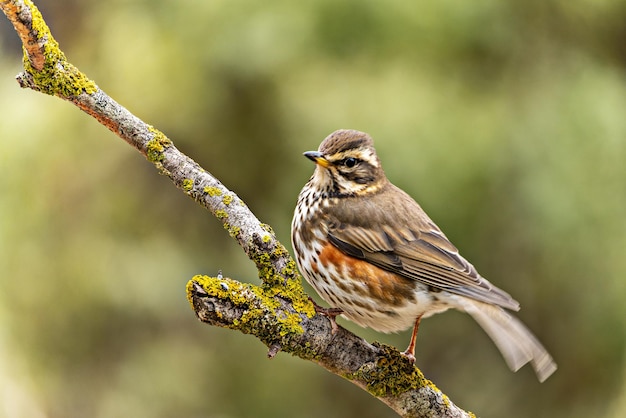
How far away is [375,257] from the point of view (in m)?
3.11

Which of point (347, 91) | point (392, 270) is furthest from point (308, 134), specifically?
point (392, 270)

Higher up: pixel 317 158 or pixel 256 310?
pixel 317 158

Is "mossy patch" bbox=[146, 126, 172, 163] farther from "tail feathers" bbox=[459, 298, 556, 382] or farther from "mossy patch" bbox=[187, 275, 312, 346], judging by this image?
"tail feathers" bbox=[459, 298, 556, 382]

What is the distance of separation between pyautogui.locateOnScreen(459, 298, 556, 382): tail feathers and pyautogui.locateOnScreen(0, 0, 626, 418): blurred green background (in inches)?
56.5

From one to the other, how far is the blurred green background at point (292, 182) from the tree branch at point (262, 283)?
1.64m

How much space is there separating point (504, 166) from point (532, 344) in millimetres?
2082

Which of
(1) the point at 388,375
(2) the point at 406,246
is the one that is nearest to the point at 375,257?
(2) the point at 406,246

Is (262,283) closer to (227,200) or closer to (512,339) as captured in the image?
(227,200)

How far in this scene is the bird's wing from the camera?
3.03 metres

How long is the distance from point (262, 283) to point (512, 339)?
2.97 feet

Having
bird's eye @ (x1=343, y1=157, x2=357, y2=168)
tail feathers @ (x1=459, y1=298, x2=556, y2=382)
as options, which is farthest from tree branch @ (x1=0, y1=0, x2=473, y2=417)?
bird's eye @ (x1=343, y1=157, x2=357, y2=168)

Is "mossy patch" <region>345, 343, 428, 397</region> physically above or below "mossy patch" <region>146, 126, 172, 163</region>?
below

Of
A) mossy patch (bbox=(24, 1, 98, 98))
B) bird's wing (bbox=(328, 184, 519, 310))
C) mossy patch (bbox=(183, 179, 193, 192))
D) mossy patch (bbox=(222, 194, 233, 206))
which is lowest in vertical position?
bird's wing (bbox=(328, 184, 519, 310))

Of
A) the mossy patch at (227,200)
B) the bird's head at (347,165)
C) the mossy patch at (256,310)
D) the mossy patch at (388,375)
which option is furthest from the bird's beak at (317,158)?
the mossy patch at (388,375)
